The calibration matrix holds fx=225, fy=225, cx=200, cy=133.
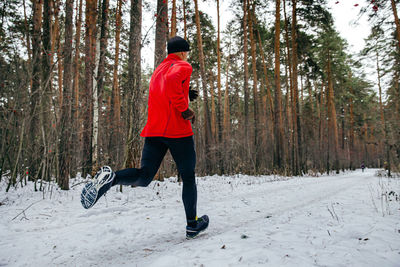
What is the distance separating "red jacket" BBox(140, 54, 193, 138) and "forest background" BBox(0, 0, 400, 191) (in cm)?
283

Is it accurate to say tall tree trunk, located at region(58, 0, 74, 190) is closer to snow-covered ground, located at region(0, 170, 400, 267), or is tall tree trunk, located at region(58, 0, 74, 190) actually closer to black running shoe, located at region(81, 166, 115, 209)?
snow-covered ground, located at region(0, 170, 400, 267)

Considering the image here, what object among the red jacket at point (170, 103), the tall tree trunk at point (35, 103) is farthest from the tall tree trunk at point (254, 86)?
the red jacket at point (170, 103)

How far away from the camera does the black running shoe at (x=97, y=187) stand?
1.98m

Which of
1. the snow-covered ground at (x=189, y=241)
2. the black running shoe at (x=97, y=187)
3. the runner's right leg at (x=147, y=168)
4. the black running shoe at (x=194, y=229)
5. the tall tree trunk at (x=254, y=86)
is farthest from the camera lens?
the tall tree trunk at (x=254, y=86)

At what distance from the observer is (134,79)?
506cm

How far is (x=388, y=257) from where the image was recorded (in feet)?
5.41

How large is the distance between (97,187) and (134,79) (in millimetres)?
3554

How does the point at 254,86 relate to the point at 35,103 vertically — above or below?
above

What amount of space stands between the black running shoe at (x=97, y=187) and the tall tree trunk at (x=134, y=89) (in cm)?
286

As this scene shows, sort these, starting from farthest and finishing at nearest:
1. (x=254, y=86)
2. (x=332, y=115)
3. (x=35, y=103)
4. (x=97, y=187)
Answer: (x=332, y=115) < (x=254, y=86) < (x=35, y=103) < (x=97, y=187)

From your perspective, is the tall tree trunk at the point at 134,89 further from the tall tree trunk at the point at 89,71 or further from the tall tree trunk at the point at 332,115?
the tall tree trunk at the point at 332,115

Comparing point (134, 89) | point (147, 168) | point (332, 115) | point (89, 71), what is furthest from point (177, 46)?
point (332, 115)

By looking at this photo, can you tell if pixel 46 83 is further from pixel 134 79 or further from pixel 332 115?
pixel 332 115

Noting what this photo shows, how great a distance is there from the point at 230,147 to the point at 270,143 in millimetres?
10016
